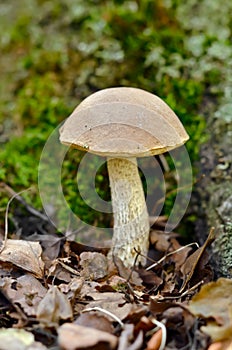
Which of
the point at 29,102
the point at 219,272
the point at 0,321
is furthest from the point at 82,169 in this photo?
the point at 0,321

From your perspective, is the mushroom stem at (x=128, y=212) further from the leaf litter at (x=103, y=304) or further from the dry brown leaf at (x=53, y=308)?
the dry brown leaf at (x=53, y=308)

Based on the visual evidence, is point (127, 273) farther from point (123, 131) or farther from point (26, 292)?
point (123, 131)

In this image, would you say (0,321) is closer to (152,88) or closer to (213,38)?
(152,88)

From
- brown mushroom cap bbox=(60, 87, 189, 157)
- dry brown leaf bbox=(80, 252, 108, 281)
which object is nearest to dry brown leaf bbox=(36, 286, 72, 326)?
dry brown leaf bbox=(80, 252, 108, 281)

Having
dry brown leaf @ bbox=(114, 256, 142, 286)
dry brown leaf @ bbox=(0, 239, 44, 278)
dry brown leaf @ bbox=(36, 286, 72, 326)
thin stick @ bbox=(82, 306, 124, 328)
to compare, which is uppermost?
dry brown leaf @ bbox=(36, 286, 72, 326)

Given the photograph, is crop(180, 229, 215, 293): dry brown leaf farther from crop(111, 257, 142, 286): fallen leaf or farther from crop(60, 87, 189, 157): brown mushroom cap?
crop(60, 87, 189, 157): brown mushroom cap
